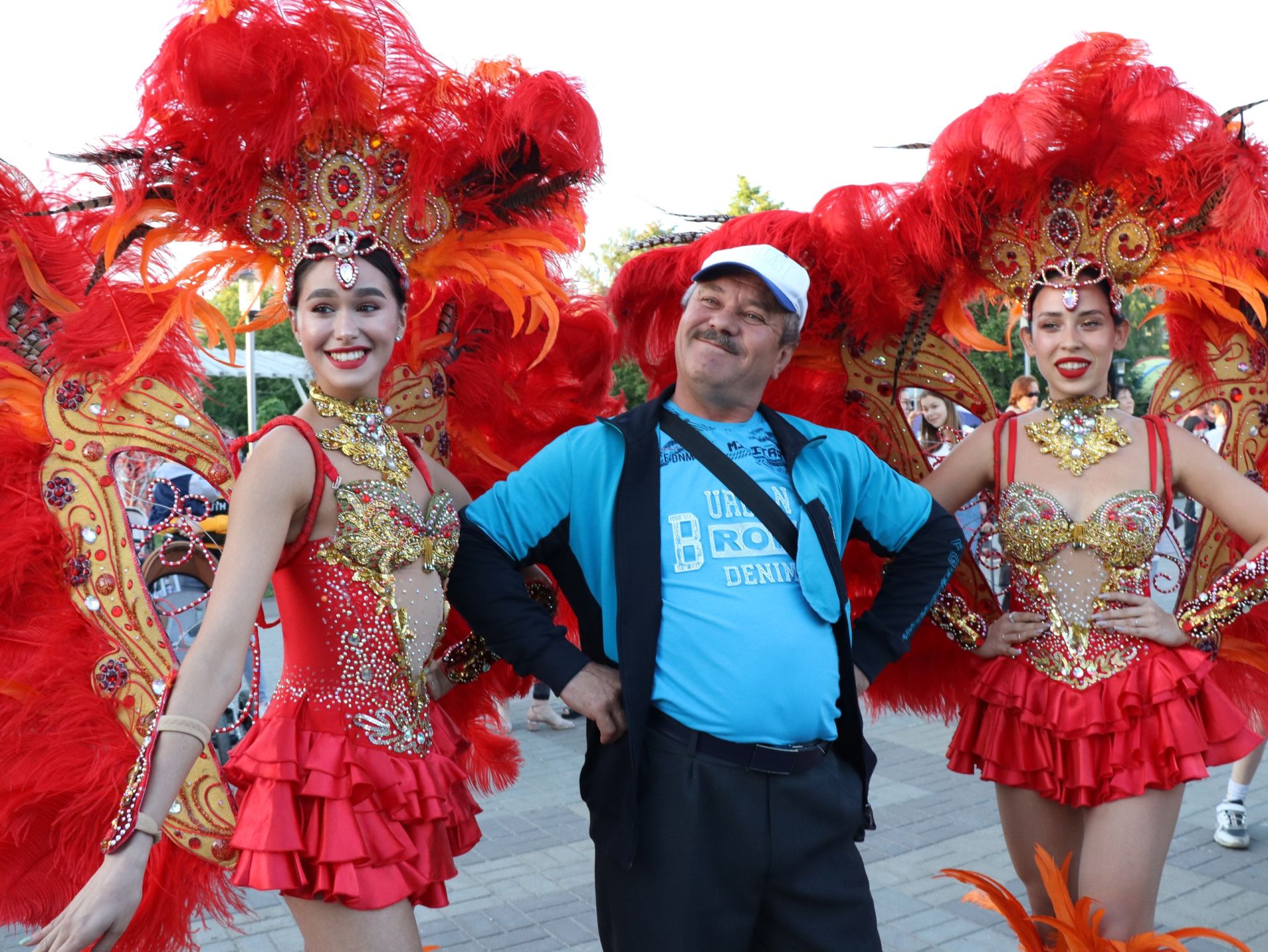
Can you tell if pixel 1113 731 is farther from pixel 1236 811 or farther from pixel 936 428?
pixel 1236 811

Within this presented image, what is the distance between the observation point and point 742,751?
84.6 inches

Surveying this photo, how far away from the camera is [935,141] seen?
114 inches

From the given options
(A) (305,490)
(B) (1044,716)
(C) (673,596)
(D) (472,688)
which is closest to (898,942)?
(B) (1044,716)

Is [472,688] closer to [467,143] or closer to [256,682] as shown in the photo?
[256,682]

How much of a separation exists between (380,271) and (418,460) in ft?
1.46

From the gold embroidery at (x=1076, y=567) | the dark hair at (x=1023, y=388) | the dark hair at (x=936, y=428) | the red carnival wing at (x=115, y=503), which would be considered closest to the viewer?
the red carnival wing at (x=115, y=503)

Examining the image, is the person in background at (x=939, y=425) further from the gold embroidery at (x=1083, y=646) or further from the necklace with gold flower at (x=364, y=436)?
the necklace with gold flower at (x=364, y=436)

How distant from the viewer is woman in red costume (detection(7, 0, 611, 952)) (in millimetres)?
1979

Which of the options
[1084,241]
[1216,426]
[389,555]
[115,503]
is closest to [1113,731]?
[1084,241]

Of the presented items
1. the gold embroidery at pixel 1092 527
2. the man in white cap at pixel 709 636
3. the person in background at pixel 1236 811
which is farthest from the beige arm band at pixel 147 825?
the person in background at pixel 1236 811

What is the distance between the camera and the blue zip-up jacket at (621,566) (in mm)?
2191

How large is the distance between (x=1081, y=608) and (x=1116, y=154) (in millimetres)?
1239

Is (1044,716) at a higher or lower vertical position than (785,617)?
lower

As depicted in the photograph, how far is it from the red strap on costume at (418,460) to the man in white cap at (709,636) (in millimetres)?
147
